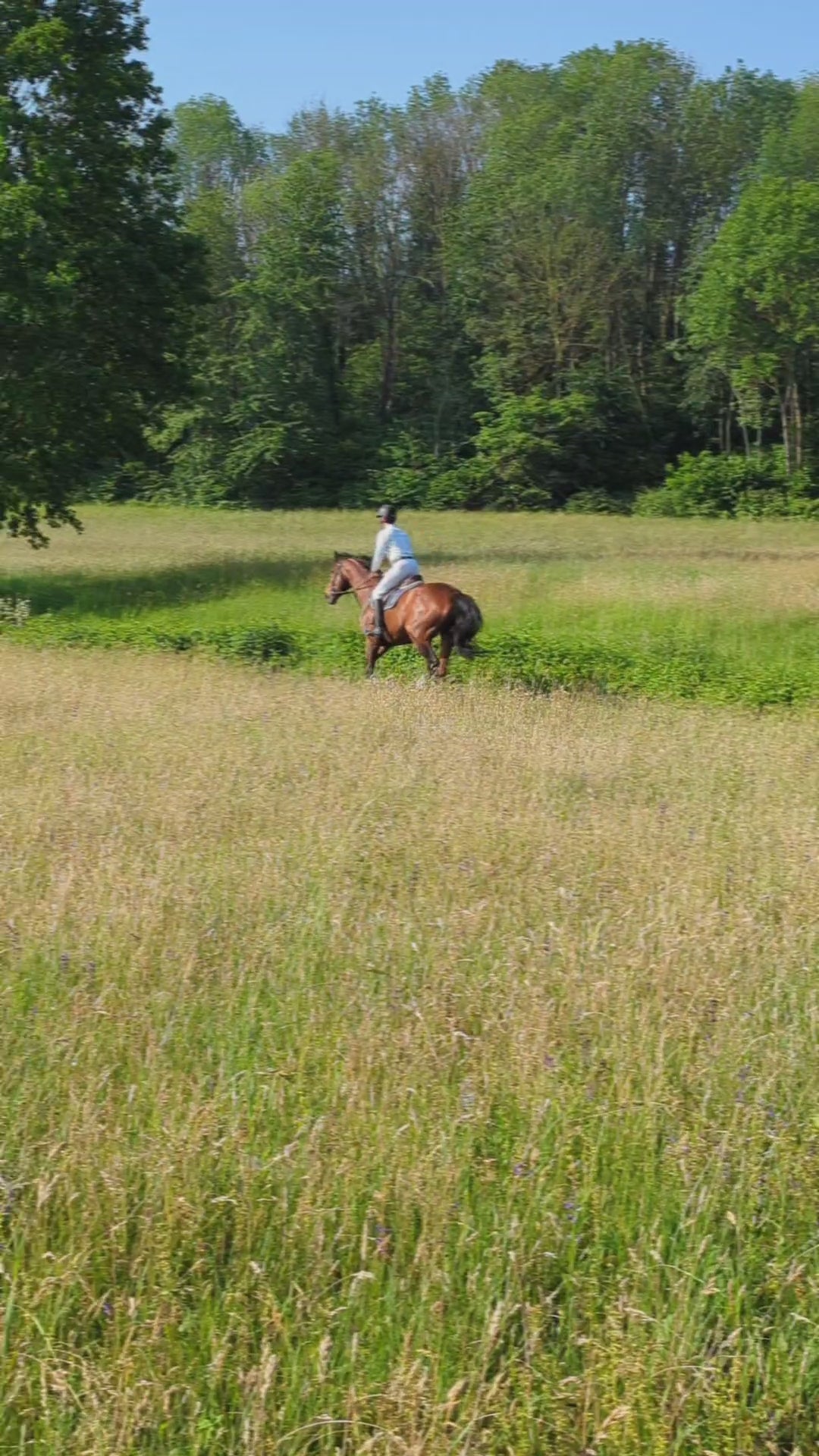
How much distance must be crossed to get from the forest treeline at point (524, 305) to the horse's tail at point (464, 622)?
30296mm

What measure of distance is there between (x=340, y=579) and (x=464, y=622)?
2.74 meters

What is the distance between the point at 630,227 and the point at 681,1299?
6802 cm

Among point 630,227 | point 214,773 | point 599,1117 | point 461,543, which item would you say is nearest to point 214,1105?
point 599,1117

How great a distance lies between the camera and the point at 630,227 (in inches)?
2611

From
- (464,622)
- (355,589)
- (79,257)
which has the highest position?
(79,257)

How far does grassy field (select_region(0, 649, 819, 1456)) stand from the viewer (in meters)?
3.17

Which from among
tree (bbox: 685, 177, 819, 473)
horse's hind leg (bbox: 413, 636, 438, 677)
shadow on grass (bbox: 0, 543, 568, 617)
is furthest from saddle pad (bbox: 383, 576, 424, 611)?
tree (bbox: 685, 177, 819, 473)

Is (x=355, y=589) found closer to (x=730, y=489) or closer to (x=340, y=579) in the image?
(x=340, y=579)

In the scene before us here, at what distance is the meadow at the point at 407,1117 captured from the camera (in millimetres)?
3182

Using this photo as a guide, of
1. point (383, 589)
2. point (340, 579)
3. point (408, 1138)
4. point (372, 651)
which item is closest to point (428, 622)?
point (383, 589)

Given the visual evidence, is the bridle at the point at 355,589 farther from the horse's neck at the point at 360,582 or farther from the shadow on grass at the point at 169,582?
the shadow on grass at the point at 169,582

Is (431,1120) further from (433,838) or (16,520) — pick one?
(16,520)

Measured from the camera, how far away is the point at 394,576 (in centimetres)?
1758

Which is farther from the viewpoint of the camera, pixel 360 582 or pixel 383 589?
pixel 360 582
